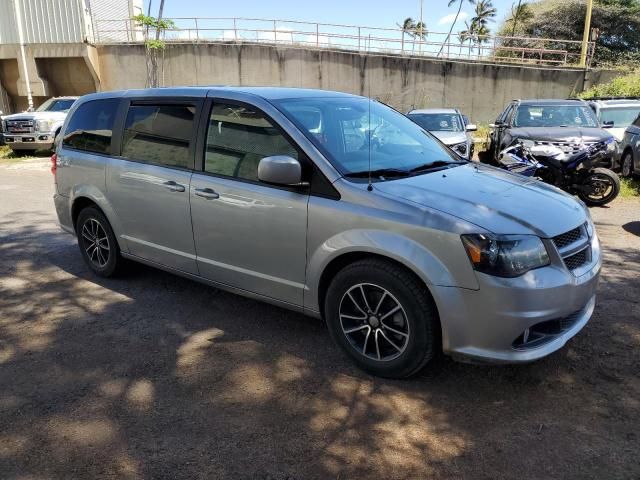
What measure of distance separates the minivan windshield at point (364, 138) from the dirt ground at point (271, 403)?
4.44 ft

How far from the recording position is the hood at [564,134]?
9.33 m

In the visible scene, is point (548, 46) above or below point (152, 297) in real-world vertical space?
above

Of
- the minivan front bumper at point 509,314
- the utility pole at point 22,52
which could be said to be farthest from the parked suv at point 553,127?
the utility pole at point 22,52

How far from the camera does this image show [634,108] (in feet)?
42.9

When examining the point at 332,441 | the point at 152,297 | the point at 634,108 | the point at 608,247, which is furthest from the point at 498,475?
the point at 634,108

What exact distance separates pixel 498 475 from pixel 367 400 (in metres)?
0.87

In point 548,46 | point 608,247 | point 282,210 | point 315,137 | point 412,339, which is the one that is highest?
point 548,46

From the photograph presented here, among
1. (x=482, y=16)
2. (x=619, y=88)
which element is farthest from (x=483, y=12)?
(x=619, y=88)

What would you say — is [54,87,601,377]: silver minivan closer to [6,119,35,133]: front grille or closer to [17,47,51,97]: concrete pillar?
[6,119,35,133]: front grille

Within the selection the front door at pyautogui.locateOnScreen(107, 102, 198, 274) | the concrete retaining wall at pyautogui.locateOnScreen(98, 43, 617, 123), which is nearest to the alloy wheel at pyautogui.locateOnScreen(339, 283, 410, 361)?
the front door at pyautogui.locateOnScreen(107, 102, 198, 274)

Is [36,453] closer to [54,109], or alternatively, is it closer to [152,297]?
[152,297]

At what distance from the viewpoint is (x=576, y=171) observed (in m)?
8.55

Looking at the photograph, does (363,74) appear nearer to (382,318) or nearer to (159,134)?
(159,134)

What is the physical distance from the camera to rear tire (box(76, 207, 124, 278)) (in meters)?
5.06
